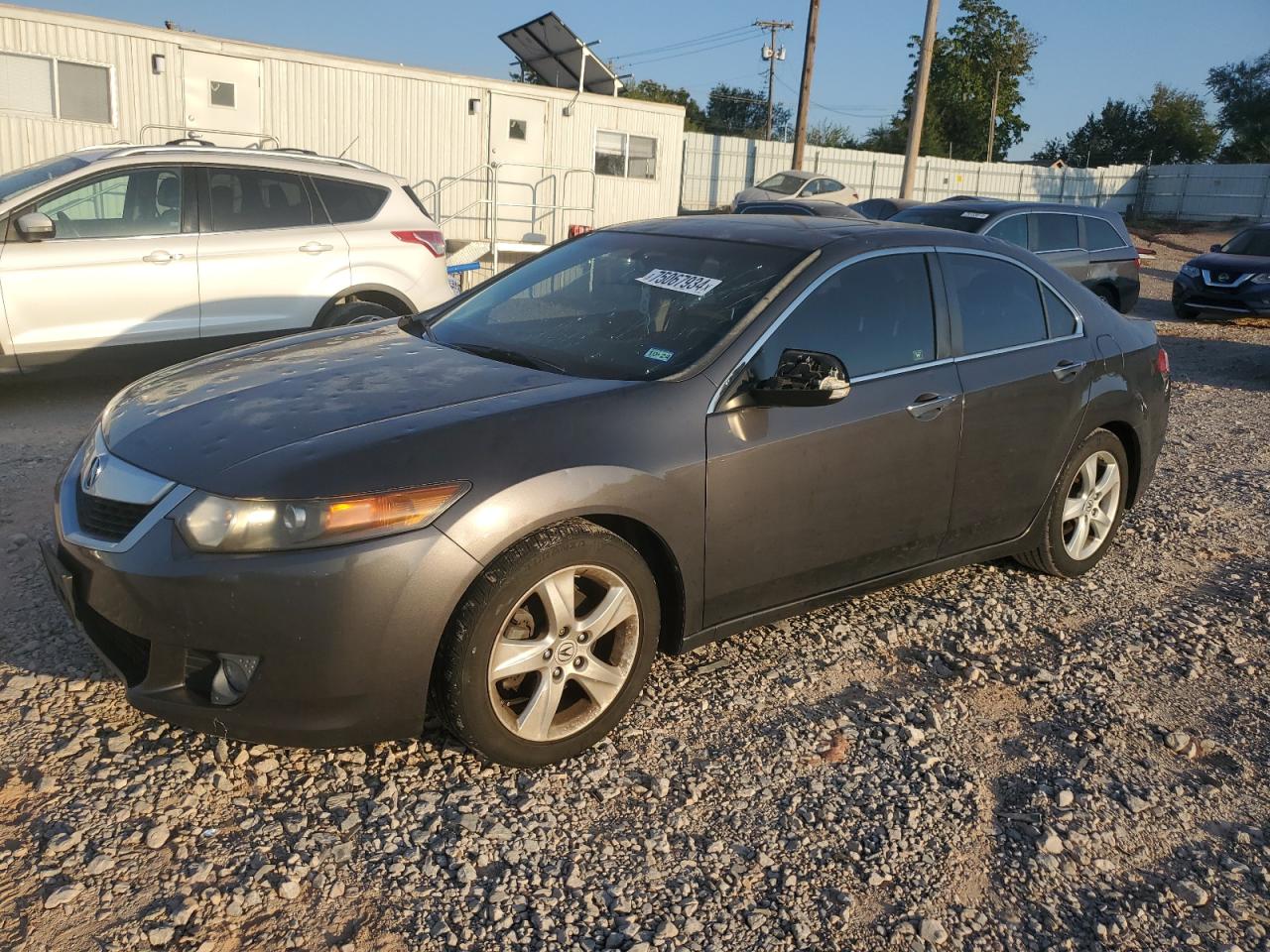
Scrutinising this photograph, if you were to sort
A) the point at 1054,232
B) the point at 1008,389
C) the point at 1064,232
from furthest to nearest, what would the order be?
the point at 1064,232 → the point at 1054,232 → the point at 1008,389

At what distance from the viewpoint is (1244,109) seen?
58031 millimetres

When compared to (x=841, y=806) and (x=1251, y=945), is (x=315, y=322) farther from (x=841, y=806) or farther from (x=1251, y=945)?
(x=1251, y=945)

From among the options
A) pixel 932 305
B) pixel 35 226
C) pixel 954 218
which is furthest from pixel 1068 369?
pixel 954 218

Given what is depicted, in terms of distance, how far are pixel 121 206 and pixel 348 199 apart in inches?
62.9

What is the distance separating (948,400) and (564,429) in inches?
66.1

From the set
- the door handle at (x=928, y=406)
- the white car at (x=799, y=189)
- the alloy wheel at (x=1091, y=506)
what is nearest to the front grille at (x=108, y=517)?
the door handle at (x=928, y=406)

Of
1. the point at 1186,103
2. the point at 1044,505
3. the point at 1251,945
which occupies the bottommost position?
the point at 1251,945

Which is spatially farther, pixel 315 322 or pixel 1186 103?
pixel 1186 103

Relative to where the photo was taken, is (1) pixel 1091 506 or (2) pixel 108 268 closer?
(1) pixel 1091 506

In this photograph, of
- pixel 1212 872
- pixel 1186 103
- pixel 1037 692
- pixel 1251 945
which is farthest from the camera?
pixel 1186 103

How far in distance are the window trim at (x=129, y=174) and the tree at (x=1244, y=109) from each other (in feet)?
203

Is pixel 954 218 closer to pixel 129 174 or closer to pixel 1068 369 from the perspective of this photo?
pixel 1068 369

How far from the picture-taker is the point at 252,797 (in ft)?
9.71

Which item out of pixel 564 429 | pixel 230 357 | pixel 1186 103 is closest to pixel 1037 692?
pixel 564 429
